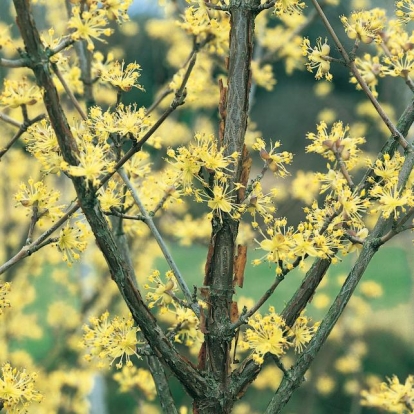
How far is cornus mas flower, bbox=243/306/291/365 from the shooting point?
4.41 feet

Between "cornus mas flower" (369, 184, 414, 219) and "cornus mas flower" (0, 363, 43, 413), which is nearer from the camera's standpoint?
"cornus mas flower" (369, 184, 414, 219)

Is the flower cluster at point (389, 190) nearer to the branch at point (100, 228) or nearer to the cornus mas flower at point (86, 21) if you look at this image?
the branch at point (100, 228)

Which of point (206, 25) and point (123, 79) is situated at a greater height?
point (206, 25)

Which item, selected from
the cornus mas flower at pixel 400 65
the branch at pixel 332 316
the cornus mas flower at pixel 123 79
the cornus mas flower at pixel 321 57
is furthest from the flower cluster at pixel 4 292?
the cornus mas flower at pixel 400 65

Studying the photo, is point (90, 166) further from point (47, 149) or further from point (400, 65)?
point (400, 65)

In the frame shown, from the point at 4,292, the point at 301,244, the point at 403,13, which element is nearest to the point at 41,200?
the point at 4,292

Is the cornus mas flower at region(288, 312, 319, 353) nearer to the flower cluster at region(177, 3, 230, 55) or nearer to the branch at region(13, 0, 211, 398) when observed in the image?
the branch at region(13, 0, 211, 398)

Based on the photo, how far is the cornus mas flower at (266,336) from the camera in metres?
1.34

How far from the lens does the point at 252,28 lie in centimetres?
143

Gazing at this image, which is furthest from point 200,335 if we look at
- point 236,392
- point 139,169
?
point 139,169

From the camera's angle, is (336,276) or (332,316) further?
(336,276)

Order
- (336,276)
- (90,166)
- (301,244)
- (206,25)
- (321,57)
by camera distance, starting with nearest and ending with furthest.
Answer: (90,166)
(301,244)
(321,57)
(206,25)
(336,276)

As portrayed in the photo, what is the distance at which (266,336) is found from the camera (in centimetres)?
137

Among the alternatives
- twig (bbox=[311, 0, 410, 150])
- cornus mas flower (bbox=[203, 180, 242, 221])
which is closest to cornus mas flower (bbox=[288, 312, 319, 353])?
cornus mas flower (bbox=[203, 180, 242, 221])
